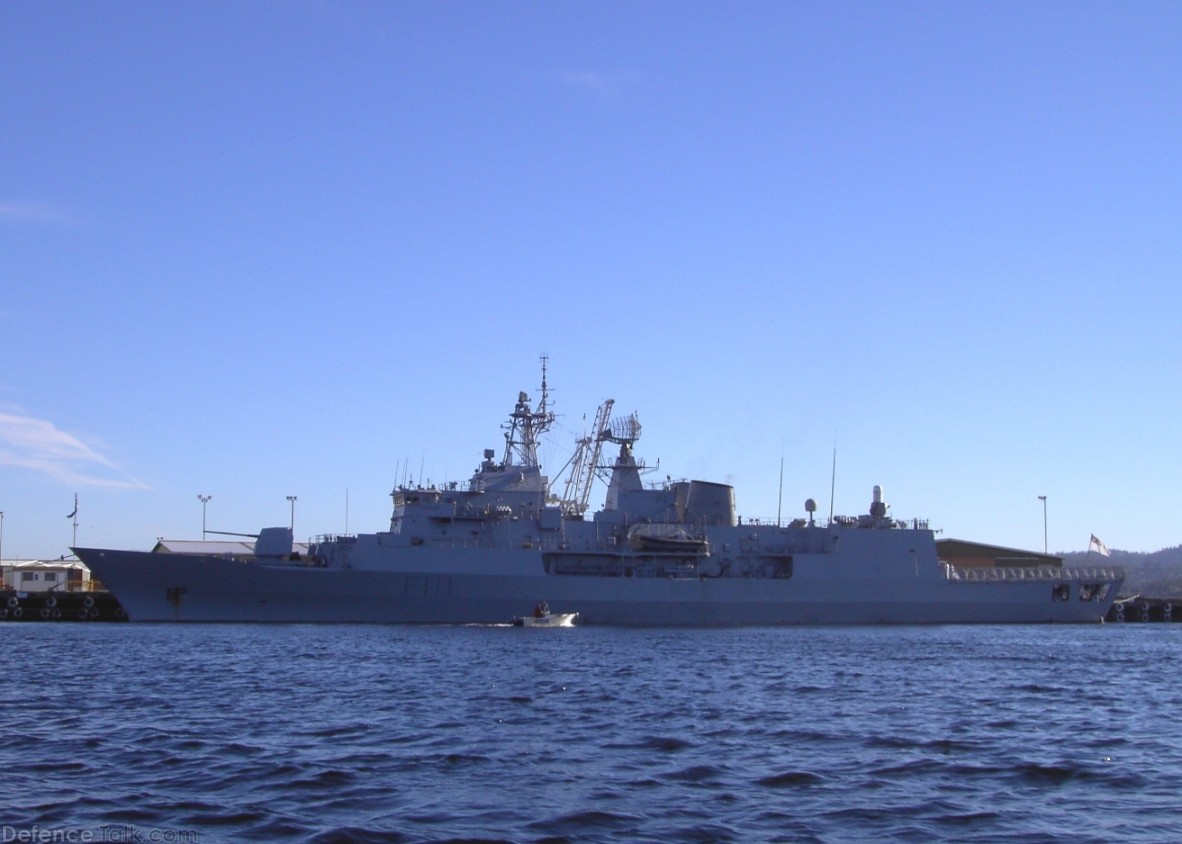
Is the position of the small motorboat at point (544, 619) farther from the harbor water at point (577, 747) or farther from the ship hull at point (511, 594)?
the harbor water at point (577, 747)

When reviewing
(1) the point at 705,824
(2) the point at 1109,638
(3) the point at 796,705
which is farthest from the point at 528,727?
(2) the point at 1109,638

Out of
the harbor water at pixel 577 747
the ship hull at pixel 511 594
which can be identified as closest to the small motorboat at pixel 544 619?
the ship hull at pixel 511 594

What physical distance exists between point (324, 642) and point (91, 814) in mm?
19097

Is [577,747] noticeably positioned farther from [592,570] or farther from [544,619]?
[592,570]

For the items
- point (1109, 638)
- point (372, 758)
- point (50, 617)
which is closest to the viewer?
point (372, 758)

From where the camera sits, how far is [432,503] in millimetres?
38406

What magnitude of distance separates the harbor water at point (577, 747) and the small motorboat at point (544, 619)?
8.91 m

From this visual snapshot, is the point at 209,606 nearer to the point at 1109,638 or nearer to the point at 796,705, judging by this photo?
the point at 796,705

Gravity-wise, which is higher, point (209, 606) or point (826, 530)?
point (826, 530)

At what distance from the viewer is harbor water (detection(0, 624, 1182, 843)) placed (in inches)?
387

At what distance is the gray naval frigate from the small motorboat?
0.60 metres

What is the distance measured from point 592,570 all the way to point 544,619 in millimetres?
3977

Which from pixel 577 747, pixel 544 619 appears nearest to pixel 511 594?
pixel 544 619

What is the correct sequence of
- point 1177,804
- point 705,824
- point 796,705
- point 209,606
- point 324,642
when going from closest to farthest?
point 705,824, point 1177,804, point 796,705, point 324,642, point 209,606
